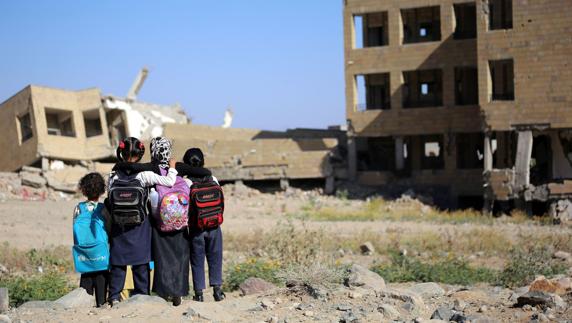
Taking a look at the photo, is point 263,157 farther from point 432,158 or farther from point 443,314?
point 443,314

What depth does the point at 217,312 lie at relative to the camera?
7176 millimetres

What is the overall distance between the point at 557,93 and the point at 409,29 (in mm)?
11380

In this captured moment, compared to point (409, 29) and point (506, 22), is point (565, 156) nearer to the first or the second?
point (506, 22)

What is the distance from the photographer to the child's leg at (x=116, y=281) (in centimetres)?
749

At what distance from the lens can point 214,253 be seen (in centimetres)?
799

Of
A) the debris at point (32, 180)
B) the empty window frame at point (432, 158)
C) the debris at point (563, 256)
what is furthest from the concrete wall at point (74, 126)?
the debris at point (563, 256)

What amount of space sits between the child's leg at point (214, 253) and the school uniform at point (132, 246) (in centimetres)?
69

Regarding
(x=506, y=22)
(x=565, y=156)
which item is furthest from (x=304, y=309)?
(x=506, y=22)

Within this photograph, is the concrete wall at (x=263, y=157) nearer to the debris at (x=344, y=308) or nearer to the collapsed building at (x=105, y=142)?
the collapsed building at (x=105, y=142)

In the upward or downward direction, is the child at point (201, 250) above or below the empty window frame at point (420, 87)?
below

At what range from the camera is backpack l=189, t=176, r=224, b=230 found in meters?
7.64

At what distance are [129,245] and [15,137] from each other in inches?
1003

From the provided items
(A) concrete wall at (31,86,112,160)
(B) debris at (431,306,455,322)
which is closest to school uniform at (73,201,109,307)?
(B) debris at (431,306,455,322)

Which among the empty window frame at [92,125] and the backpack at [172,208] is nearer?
the backpack at [172,208]
